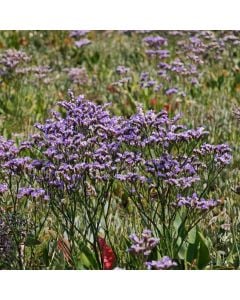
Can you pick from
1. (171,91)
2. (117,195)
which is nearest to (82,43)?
(171,91)

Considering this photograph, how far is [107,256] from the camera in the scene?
9.29 ft

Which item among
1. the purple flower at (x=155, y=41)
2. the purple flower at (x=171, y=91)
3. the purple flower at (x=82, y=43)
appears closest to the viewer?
the purple flower at (x=171, y=91)

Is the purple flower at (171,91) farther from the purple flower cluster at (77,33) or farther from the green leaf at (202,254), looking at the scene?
the green leaf at (202,254)

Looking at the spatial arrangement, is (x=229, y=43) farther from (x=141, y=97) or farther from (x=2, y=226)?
(x=2, y=226)

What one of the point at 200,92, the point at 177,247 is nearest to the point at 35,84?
the point at 200,92

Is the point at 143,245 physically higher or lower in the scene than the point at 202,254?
higher

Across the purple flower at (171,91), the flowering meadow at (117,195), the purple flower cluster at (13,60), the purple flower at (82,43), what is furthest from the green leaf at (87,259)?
the purple flower at (82,43)

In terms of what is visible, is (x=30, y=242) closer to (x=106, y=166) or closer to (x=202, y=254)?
(x=106, y=166)

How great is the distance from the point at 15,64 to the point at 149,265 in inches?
101

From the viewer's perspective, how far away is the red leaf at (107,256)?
2816 mm

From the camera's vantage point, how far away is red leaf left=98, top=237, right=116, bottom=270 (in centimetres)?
282

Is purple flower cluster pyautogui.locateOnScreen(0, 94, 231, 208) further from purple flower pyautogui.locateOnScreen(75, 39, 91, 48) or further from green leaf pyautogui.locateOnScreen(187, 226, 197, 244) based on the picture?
purple flower pyautogui.locateOnScreen(75, 39, 91, 48)

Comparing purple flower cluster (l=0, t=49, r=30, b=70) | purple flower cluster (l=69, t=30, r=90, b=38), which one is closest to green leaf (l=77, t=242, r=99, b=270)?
purple flower cluster (l=0, t=49, r=30, b=70)

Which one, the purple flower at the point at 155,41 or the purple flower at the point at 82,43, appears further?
the purple flower at the point at 82,43
